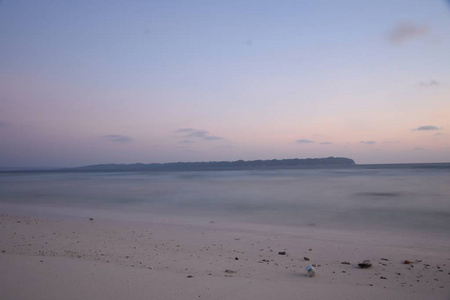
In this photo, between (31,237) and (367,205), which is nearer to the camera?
(31,237)

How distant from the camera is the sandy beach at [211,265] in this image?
166 inches

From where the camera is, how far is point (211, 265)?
5.39 meters

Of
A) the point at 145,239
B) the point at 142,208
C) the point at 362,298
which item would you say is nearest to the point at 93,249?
the point at 145,239

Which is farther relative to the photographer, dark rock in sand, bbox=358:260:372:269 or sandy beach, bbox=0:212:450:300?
dark rock in sand, bbox=358:260:372:269

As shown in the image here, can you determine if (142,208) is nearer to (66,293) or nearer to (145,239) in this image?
(145,239)

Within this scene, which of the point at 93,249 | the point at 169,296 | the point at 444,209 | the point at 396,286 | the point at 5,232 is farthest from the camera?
the point at 444,209

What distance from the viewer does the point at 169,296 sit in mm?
4035

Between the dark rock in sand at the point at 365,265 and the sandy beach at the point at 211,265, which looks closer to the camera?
the sandy beach at the point at 211,265

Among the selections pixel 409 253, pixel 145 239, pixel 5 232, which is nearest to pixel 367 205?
pixel 409 253

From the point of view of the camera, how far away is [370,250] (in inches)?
266

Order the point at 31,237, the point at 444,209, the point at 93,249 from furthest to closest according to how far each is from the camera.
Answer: the point at 444,209 → the point at 31,237 → the point at 93,249

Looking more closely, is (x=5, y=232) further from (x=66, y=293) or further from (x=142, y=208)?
(x=142, y=208)

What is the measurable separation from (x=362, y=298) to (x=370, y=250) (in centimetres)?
303

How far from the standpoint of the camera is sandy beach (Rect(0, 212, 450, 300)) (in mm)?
4207
